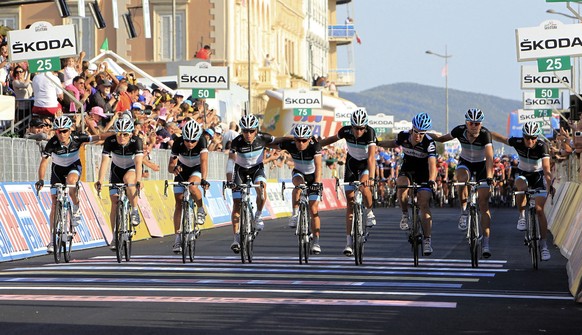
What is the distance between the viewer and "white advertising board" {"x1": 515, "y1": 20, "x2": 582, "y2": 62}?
90.5 ft

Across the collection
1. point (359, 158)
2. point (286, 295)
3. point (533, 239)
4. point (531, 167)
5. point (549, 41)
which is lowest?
point (286, 295)

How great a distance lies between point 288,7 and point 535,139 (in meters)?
70.8

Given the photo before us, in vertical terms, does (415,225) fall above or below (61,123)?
below

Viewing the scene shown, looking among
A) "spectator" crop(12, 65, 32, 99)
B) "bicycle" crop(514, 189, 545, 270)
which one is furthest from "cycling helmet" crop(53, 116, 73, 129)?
"spectator" crop(12, 65, 32, 99)

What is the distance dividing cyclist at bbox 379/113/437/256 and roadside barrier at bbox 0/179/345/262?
2.41 m

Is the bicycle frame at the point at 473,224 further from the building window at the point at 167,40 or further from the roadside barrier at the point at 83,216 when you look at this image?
the building window at the point at 167,40

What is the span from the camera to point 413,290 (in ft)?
52.1

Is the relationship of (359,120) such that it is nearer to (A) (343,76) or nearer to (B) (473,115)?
(B) (473,115)

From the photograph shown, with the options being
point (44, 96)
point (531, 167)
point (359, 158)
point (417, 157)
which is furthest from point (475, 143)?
point (44, 96)

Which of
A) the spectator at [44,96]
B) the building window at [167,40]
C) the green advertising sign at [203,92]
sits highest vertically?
the building window at [167,40]

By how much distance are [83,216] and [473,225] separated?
304 inches

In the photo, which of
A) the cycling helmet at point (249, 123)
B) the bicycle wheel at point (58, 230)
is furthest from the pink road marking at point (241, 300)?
the cycling helmet at point (249, 123)

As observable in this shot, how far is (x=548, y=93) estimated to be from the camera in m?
46.0

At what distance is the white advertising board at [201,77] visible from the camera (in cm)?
3609
